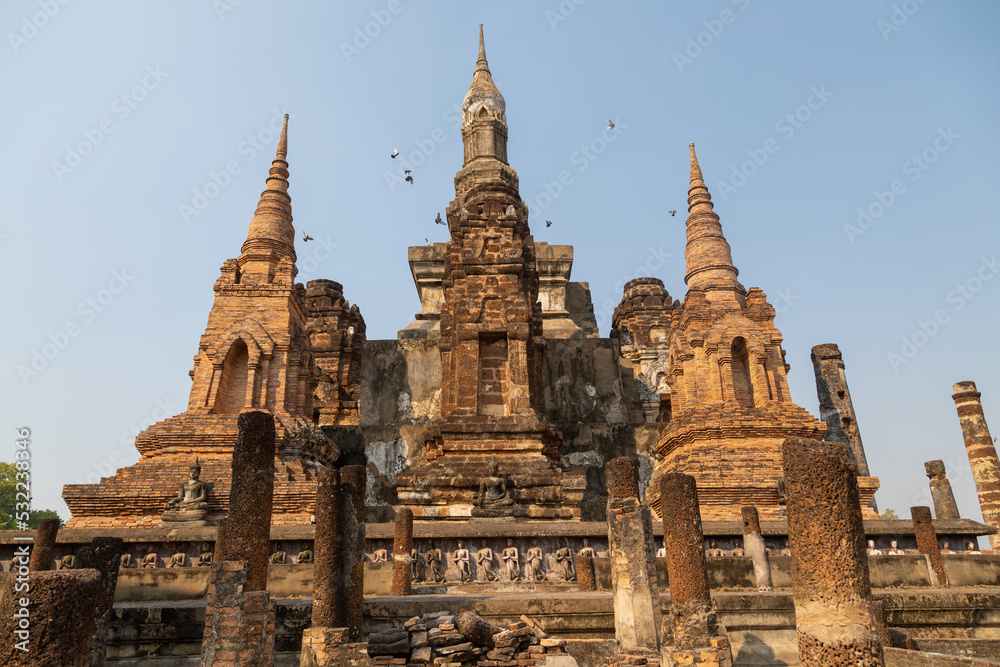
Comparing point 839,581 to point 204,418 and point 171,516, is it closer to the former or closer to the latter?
point 171,516

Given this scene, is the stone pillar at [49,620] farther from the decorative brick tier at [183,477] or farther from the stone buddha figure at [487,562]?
the decorative brick tier at [183,477]

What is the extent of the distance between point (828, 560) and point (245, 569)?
4.82m

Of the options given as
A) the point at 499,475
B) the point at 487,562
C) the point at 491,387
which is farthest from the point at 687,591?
the point at 491,387

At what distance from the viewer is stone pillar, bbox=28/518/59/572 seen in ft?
32.7

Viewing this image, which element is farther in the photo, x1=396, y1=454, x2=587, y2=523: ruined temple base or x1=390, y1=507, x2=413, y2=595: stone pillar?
x1=396, y1=454, x2=587, y2=523: ruined temple base

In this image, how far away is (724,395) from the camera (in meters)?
18.6

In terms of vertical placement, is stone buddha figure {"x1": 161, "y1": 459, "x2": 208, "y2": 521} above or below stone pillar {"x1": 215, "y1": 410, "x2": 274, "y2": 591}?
above

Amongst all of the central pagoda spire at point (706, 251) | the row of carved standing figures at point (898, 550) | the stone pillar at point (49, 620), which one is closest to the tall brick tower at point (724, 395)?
the central pagoda spire at point (706, 251)

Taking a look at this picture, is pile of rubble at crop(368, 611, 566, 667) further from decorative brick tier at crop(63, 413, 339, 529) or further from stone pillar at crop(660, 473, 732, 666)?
decorative brick tier at crop(63, 413, 339, 529)

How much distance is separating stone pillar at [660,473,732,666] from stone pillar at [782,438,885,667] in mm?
2525

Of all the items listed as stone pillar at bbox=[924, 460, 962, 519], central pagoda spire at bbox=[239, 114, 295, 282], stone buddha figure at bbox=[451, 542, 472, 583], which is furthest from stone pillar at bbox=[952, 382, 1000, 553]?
central pagoda spire at bbox=[239, 114, 295, 282]

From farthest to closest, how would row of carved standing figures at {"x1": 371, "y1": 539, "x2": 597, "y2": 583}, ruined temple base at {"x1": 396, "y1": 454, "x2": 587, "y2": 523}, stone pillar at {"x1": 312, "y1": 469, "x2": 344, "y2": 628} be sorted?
ruined temple base at {"x1": 396, "y1": 454, "x2": 587, "y2": 523} < row of carved standing figures at {"x1": 371, "y1": 539, "x2": 597, "y2": 583} < stone pillar at {"x1": 312, "y1": 469, "x2": 344, "y2": 628}

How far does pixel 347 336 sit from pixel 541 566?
20361 millimetres

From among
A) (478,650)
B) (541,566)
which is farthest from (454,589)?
(478,650)
